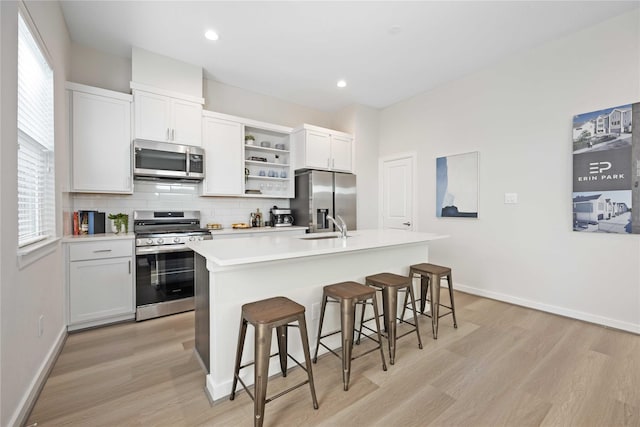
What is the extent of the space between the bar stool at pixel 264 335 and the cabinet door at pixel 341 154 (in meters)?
3.26

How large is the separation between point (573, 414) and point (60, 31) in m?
5.00

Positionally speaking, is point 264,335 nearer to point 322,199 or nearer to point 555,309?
point 322,199

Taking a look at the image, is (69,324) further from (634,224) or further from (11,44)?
(634,224)

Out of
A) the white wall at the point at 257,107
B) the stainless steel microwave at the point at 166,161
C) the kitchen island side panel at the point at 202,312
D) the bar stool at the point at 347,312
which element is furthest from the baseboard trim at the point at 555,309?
the stainless steel microwave at the point at 166,161

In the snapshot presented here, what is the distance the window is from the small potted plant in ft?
2.59

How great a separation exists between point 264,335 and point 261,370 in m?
0.18

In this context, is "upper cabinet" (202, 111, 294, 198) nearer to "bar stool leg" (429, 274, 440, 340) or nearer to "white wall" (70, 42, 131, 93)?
"white wall" (70, 42, 131, 93)

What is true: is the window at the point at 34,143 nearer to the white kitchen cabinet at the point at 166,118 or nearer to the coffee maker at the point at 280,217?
the white kitchen cabinet at the point at 166,118

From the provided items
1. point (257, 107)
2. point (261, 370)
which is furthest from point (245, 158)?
point (261, 370)

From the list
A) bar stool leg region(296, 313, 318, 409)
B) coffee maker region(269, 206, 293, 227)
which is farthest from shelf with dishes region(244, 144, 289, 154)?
bar stool leg region(296, 313, 318, 409)

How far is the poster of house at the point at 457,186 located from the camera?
12.5 ft

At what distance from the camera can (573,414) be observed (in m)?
1.63

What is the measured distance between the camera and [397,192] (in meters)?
4.80

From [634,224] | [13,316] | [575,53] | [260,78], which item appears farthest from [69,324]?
[575,53]
